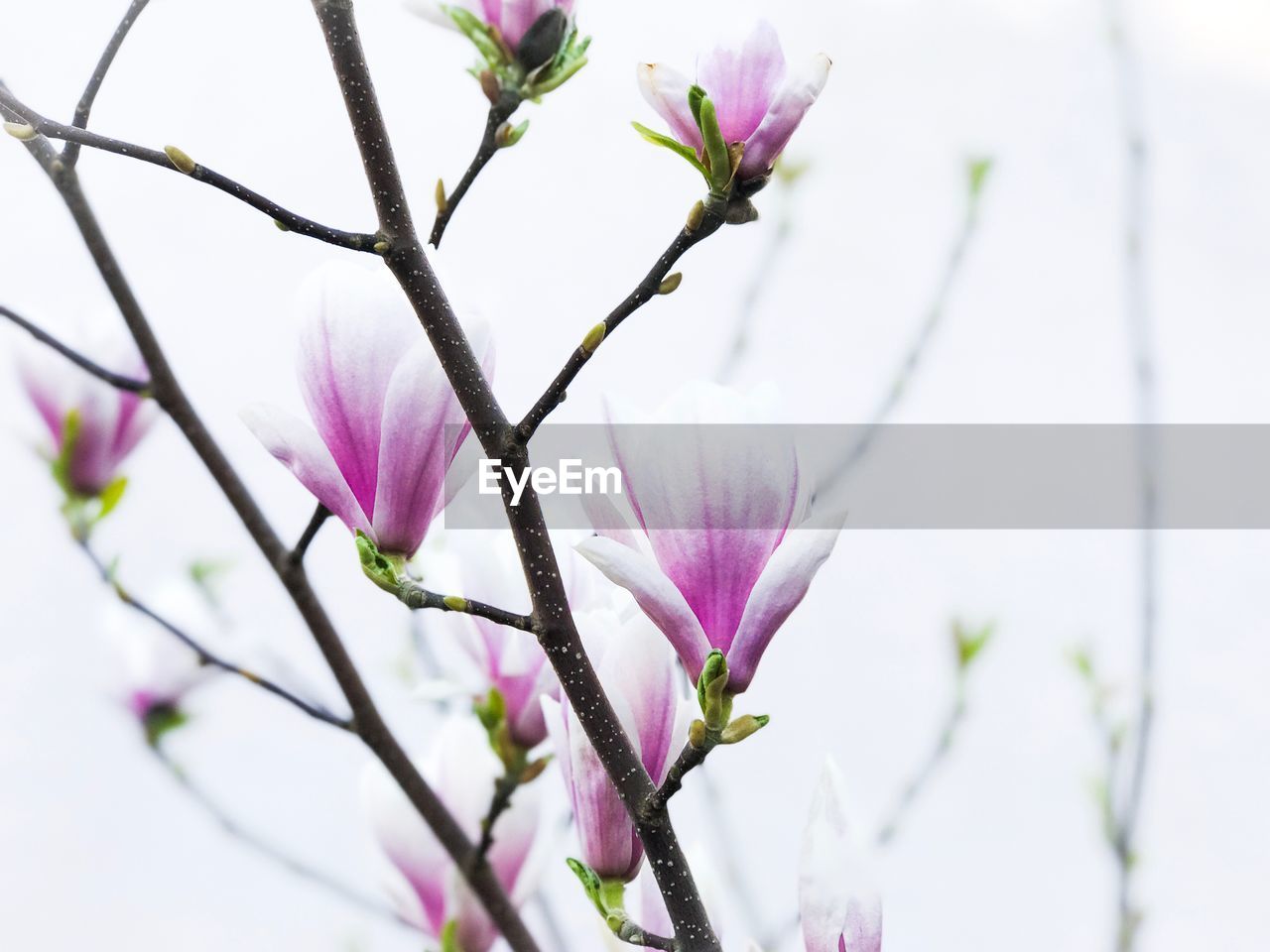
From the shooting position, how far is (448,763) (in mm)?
369

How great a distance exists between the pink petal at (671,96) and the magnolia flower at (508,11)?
20mm

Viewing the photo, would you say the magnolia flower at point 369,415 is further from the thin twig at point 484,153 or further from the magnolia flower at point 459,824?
the magnolia flower at point 459,824

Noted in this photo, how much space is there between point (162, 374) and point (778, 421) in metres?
0.21

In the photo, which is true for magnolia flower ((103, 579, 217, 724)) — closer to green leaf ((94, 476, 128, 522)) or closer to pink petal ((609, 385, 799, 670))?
green leaf ((94, 476, 128, 522))

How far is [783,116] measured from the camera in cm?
22

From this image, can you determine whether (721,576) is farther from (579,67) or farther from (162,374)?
(162,374)

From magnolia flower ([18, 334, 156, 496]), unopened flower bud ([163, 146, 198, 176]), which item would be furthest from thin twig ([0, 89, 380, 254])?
magnolia flower ([18, 334, 156, 496])

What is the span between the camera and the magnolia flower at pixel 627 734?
0.78 feet

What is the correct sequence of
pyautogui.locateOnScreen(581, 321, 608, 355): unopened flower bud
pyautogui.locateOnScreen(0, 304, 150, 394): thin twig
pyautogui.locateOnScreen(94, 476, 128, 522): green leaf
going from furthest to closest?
1. pyautogui.locateOnScreen(94, 476, 128, 522): green leaf
2. pyautogui.locateOnScreen(0, 304, 150, 394): thin twig
3. pyautogui.locateOnScreen(581, 321, 608, 355): unopened flower bud

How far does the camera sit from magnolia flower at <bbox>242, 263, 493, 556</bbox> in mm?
237

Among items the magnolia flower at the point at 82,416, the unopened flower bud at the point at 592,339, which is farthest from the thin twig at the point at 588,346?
the magnolia flower at the point at 82,416

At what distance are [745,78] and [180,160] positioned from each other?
102 mm

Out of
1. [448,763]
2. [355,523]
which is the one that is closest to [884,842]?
[448,763]

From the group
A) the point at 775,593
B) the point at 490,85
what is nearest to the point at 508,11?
the point at 490,85
